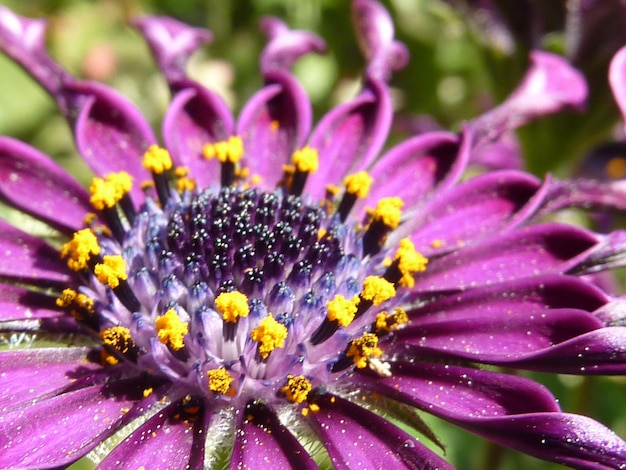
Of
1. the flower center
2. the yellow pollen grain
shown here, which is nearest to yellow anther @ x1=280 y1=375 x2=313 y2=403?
the flower center

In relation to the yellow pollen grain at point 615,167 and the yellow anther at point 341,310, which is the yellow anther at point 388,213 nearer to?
the yellow anther at point 341,310

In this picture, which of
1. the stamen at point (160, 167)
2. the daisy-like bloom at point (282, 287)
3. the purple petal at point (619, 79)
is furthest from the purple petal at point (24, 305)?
the purple petal at point (619, 79)

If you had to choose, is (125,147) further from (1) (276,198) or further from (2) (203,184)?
(1) (276,198)

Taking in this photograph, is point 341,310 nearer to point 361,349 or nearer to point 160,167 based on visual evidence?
point 361,349

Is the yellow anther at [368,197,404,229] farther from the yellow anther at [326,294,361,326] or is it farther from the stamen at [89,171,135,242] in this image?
the stamen at [89,171,135,242]

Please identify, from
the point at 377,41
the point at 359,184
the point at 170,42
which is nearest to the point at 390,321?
the point at 359,184

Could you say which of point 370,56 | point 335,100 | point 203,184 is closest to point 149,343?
point 203,184
